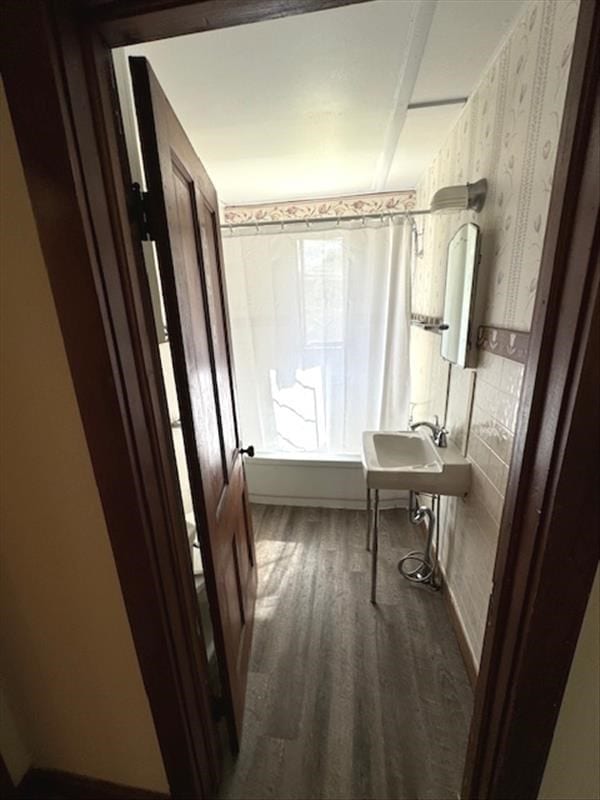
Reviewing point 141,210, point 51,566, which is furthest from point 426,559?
point 141,210

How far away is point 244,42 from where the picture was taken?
1.05 m

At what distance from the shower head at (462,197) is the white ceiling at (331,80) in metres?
0.38

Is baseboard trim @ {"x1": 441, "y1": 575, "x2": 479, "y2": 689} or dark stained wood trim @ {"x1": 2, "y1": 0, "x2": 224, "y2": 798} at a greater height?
dark stained wood trim @ {"x1": 2, "y1": 0, "x2": 224, "y2": 798}

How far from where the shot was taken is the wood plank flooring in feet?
3.68

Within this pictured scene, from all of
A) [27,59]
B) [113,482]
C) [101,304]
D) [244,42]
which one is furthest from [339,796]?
[244,42]

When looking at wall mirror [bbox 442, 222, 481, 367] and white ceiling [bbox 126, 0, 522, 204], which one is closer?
white ceiling [bbox 126, 0, 522, 204]

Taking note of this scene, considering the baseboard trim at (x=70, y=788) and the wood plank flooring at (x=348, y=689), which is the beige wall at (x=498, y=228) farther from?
the baseboard trim at (x=70, y=788)

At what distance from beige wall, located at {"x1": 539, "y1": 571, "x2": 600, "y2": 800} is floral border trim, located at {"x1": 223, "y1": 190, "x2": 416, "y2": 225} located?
8.52ft

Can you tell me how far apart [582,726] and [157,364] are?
1203 millimetres

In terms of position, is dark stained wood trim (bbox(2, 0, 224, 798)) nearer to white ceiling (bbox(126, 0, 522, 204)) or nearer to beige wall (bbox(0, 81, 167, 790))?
beige wall (bbox(0, 81, 167, 790))

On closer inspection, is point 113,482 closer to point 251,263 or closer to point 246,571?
point 246,571

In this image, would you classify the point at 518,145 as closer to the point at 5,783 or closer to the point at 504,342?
the point at 504,342

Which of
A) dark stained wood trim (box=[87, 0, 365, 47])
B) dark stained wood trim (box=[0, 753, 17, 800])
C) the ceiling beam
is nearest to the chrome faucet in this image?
the ceiling beam

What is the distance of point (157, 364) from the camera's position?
80 cm
